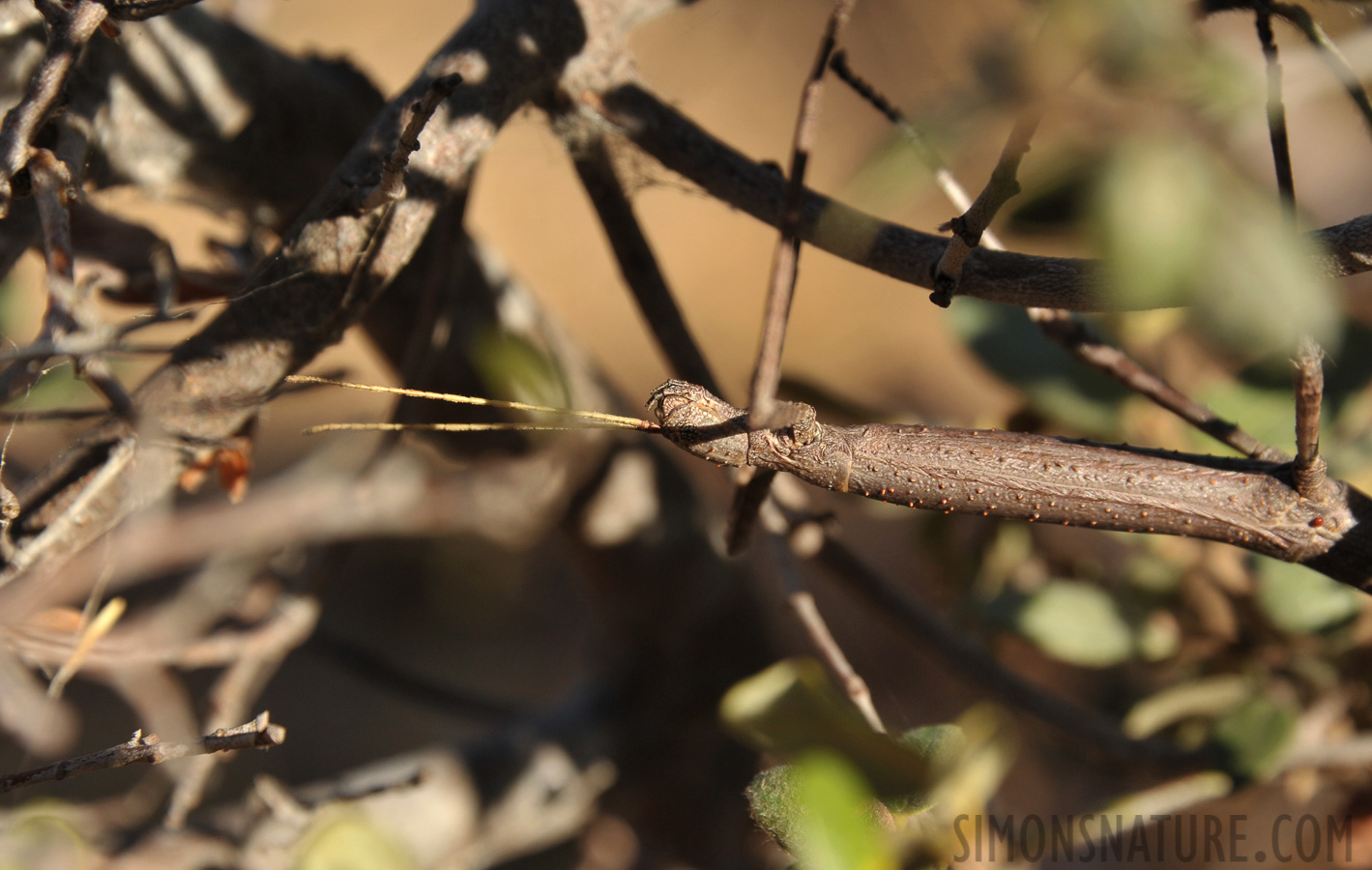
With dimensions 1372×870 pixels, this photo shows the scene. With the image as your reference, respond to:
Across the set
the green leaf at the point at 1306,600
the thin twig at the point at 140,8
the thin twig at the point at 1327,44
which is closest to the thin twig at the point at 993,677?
the green leaf at the point at 1306,600

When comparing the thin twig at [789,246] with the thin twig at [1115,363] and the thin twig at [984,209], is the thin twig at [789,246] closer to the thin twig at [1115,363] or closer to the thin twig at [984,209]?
the thin twig at [984,209]

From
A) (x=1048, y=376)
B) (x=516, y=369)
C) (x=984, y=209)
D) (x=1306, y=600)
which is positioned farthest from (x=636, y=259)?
(x=1306, y=600)

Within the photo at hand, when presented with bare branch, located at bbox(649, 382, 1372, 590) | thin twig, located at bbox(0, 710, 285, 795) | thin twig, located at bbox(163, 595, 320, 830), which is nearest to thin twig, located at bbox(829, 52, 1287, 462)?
bare branch, located at bbox(649, 382, 1372, 590)

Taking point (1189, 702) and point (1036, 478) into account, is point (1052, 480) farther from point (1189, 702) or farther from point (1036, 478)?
point (1189, 702)

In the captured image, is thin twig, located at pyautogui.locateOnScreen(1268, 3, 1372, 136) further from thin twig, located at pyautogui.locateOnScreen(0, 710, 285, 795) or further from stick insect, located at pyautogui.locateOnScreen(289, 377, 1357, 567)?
thin twig, located at pyautogui.locateOnScreen(0, 710, 285, 795)

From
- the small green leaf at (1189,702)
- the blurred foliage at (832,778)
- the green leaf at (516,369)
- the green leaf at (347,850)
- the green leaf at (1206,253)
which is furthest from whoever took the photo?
the small green leaf at (1189,702)

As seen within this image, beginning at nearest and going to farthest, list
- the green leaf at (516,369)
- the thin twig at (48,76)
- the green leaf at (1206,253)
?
the green leaf at (1206,253) → the thin twig at (48,76) → the green leaf at (516,369)

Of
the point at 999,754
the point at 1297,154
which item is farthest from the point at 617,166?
the point at 1297,154
